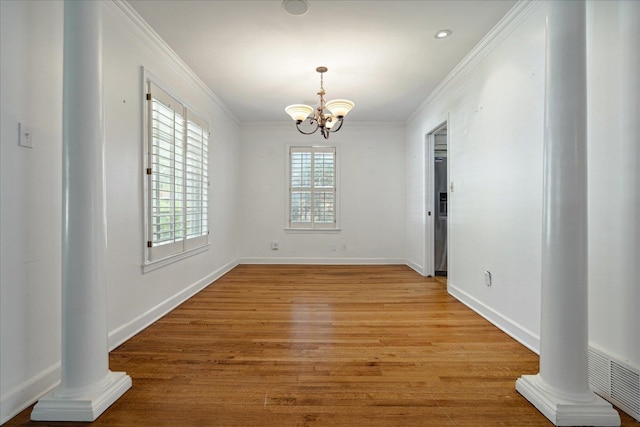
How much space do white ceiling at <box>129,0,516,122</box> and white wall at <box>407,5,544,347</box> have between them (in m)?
0.27

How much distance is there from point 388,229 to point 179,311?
12.1 ft

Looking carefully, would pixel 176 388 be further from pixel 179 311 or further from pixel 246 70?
pixel 246 70

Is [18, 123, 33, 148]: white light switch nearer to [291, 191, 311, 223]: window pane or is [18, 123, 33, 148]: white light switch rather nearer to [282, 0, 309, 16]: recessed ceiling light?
[282, 0, 309, 16]: recessed ceiling light

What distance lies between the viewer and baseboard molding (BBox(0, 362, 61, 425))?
55.3 inches

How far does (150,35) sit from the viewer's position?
2.55 metres

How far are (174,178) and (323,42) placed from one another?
77.9 inches

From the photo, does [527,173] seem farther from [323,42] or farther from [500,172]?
[323,42]

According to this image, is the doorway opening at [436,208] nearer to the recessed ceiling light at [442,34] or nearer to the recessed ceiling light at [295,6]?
the recessed ceiling light at [442,34]

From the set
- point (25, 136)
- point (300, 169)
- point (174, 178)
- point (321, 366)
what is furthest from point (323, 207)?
point (25, 136)

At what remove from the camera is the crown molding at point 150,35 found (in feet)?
7.16

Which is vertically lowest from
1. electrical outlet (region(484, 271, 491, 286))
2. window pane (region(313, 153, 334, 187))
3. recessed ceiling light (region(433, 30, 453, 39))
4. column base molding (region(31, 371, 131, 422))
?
column base molding (region(31, 371, 131, 422))

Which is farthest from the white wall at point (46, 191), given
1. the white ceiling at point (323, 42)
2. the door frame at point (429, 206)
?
the door frame at point (429, 206)

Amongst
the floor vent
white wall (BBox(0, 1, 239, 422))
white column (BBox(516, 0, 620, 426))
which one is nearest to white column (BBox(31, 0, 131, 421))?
white wall (BBox(0, 1, 239, 422))

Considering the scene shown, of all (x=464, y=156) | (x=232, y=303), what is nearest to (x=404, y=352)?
(x=232, y=303)
